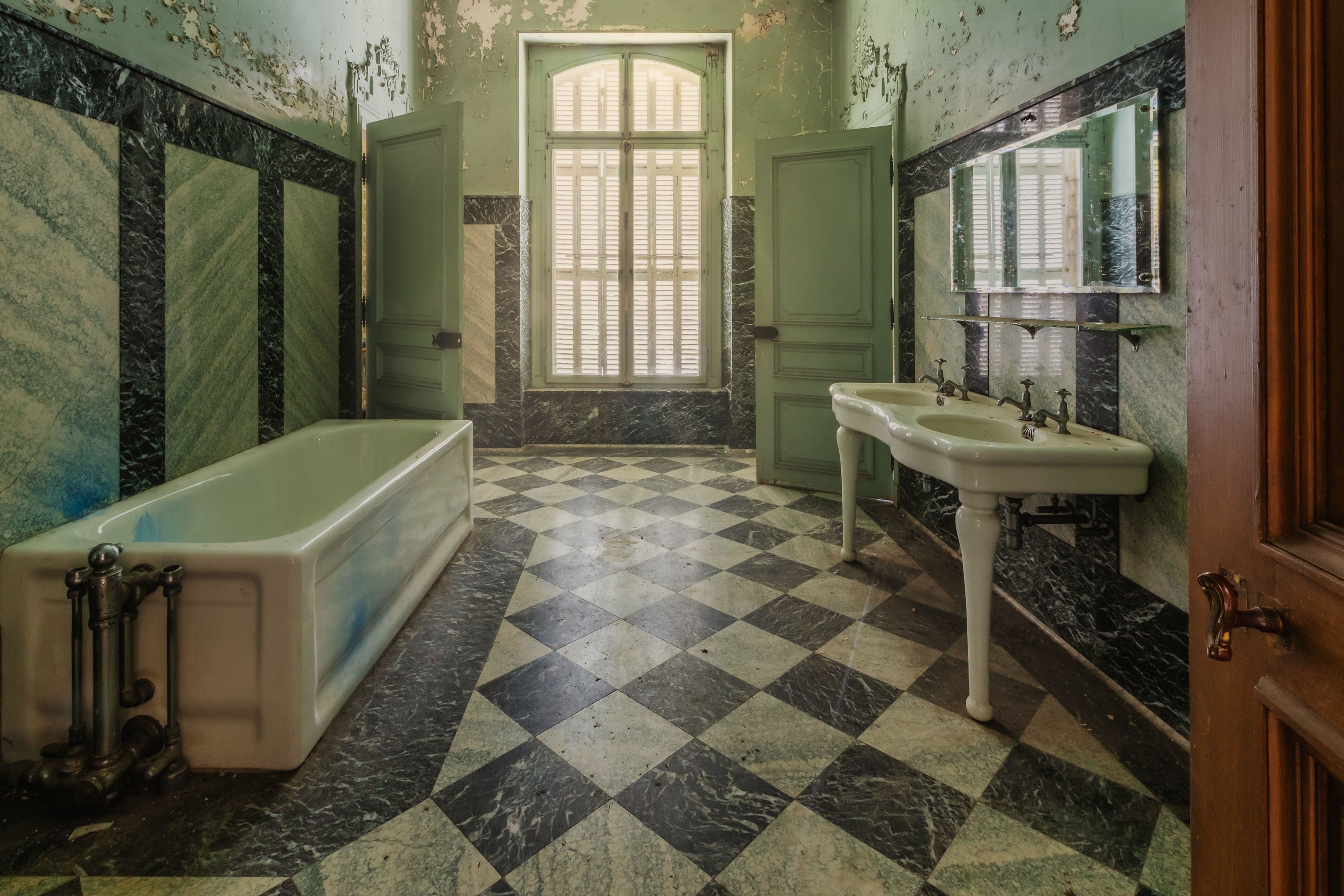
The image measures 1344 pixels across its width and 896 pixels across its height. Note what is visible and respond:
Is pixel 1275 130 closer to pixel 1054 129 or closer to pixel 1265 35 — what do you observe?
pixel 1265 35

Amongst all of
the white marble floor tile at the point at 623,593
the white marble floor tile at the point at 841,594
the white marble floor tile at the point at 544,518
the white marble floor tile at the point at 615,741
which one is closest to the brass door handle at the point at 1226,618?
the white marble floor tile at the point at 615,741

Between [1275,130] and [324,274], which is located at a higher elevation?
[324,274]

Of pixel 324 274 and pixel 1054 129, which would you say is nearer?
pixel 1054 129

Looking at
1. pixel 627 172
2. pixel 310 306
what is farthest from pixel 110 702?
pixel 627 172

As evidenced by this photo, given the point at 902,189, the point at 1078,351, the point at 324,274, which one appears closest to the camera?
the point at 1078,351

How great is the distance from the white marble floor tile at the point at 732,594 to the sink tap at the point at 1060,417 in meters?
1.08

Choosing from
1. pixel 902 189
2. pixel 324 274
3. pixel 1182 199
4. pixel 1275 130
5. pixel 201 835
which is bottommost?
pixel 201 835

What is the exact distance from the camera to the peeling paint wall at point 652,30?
493 cm

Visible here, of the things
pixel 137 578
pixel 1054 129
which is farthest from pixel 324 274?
pixel 1054 129

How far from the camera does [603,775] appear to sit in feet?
5.36

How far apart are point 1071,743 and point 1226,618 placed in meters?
1.37

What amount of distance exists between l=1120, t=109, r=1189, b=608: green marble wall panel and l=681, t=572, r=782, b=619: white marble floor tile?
3.77ft

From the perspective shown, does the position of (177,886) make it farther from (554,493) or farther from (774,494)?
(774,494)

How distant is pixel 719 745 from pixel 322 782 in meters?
0.89
